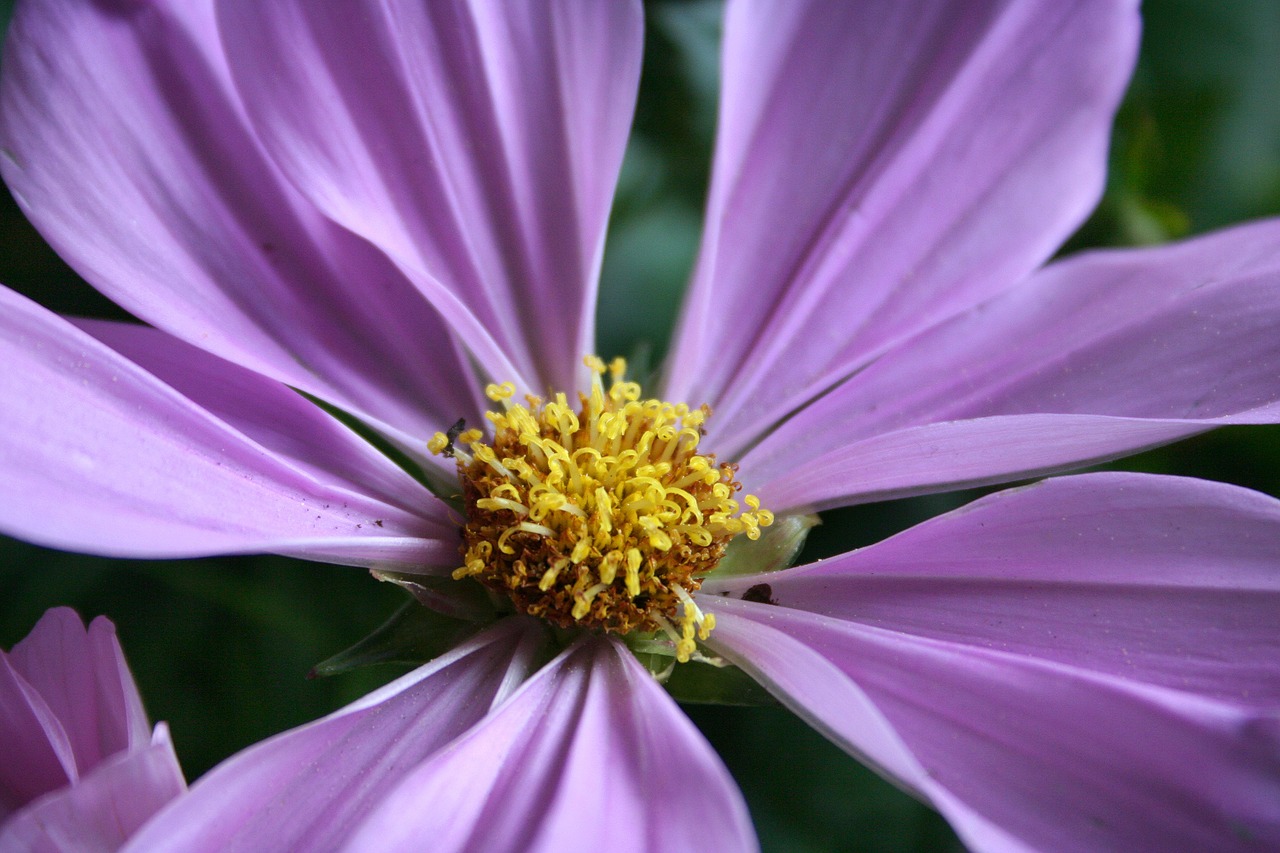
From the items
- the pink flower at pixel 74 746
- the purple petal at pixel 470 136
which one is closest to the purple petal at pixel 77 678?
the pink flower at pixel 74 746

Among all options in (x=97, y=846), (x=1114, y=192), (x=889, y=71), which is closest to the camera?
(x=97, y=846)

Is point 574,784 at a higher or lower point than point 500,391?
lower

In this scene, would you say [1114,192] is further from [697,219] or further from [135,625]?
[135,625]

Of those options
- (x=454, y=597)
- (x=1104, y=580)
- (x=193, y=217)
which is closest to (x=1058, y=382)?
(x=1104, y=580)

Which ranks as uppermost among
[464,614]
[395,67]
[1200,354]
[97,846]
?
[395,67]

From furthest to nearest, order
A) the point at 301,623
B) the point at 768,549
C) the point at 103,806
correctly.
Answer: the point at 301,623, the point at 768,549, the point at 103,806

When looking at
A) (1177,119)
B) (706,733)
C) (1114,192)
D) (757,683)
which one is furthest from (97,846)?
(1177,119)

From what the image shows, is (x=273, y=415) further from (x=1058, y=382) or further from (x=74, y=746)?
(x=1058, y=382)
